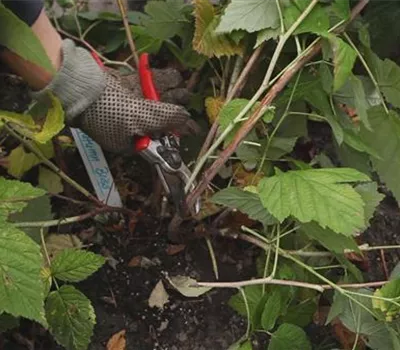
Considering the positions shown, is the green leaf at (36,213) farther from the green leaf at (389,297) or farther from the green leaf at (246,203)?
the green leaf at (389,297)

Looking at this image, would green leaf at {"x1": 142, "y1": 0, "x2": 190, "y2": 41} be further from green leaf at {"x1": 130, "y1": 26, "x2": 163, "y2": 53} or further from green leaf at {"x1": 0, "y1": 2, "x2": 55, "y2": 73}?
green leaf at {"x1": 0, "y1": 2, "x2": 55, "y2": 73}

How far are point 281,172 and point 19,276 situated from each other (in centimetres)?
36

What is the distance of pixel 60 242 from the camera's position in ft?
3.95

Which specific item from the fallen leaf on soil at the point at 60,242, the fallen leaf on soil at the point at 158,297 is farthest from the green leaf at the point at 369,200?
the fallen leaf on soil at the point at 60,242

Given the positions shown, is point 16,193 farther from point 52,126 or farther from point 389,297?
point 389,297

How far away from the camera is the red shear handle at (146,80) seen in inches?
49.3

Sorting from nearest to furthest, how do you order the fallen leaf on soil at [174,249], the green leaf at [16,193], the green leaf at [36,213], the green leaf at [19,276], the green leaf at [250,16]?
the green leaf at [19,276]
the green leaf at [16,193]
the green leaf at [250,16]
the green leaf at [36,213]
the fallen leaf on soil at [174,249]

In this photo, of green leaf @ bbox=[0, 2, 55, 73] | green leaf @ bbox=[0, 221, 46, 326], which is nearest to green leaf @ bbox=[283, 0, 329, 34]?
green leaf @ bbox=[0, 2, 55, 73]

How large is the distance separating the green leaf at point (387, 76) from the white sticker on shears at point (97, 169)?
482 mm

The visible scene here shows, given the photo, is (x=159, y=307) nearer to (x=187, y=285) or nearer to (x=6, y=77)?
(x=187, y=285)

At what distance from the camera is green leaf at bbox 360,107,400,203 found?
1051 mm

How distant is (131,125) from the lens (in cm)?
119

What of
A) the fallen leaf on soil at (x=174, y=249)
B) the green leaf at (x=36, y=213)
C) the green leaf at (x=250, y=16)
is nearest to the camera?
the green leaf at (x=250, y=16)

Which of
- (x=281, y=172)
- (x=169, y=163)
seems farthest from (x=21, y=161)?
(x=281, y=172)
